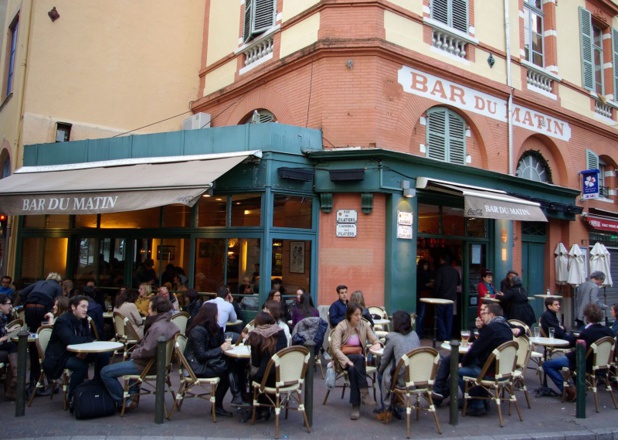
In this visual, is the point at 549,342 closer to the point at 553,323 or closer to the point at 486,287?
the point at 553,323

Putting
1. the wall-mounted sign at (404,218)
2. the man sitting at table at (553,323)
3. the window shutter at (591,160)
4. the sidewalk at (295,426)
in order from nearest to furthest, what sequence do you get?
the sidewalk at (295,426)
the man sitting at table at (553,323)
the wall-mounted sign at (404,218)
the window shutter at (591,160)

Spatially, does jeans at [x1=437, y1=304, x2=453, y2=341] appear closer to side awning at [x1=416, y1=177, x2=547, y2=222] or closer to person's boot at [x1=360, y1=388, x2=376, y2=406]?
side awning at [x1=416, y1=177, x2=547, y2=222]

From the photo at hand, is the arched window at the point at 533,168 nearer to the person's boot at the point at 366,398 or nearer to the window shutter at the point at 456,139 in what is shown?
the window shutter at the point at 456,139

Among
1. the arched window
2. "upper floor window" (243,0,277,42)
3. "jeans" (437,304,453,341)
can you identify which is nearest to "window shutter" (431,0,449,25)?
"upper floor window" (243,0,277,42)

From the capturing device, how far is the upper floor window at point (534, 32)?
13.7 metres

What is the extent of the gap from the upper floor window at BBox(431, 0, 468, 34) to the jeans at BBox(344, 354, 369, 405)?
8330 millimetres

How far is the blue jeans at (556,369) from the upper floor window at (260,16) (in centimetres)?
921

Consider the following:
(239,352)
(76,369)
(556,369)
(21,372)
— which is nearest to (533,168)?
(556,369)

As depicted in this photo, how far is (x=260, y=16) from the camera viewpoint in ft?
40.4

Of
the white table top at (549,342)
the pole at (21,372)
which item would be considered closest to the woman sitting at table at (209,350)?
the pole at (21,372)

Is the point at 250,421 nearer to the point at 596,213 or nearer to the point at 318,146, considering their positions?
the point at 318,146

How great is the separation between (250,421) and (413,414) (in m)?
2.06

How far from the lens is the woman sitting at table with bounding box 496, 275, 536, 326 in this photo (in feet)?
32.0

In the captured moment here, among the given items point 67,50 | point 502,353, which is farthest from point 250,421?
point 67,50
